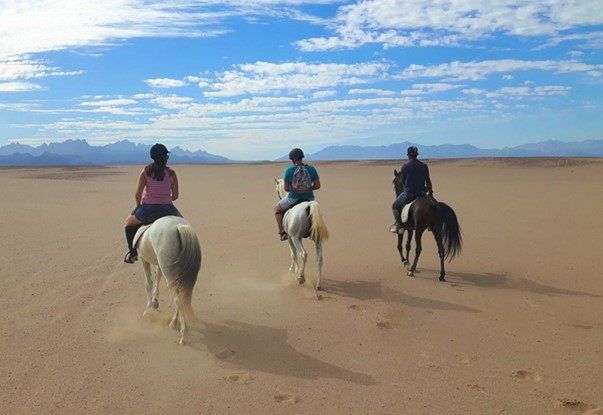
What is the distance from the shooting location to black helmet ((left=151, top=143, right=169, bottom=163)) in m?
6.27

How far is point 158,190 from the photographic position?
6.53 meters

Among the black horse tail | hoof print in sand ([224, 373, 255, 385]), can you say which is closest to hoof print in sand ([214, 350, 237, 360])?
hoof print in sand ([224, 373, 255, 385])

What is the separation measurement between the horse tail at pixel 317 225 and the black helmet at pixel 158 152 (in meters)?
2.54

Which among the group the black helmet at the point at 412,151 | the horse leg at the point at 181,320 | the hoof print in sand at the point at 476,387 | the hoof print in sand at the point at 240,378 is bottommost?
the hoof print in sand at the point at 240,378

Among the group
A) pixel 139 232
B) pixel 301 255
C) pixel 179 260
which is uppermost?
pixel 139 232

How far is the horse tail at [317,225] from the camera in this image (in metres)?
7.69

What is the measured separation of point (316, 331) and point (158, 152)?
10.1 feet

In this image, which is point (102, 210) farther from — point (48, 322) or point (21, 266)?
point (48, 322)

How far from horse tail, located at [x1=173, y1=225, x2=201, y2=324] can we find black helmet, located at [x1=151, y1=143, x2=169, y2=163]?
3.74ft

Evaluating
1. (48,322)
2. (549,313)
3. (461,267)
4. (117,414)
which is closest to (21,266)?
(48,322)

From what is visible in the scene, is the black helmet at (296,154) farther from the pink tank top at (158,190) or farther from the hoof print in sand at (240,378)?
the hoof print in sand at (240,378)

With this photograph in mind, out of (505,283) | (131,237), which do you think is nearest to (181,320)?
(131,237)

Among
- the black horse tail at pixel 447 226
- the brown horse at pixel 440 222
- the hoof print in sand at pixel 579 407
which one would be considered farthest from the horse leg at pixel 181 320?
the black horse tail at pixel 447 226

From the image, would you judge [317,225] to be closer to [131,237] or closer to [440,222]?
[440,222]
